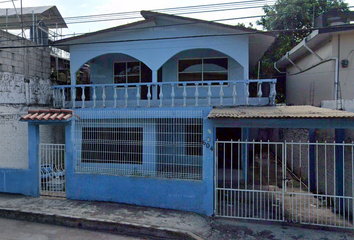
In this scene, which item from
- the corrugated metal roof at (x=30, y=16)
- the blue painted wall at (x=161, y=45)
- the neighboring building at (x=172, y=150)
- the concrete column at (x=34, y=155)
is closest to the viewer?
the neighboring building at (x=172, y=150)

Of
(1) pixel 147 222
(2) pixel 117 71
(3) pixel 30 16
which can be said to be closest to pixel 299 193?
(1) pixel 147 222

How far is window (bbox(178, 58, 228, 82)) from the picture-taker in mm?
9594

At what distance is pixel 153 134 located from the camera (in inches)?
248

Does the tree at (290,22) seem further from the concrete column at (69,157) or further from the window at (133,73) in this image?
the concrete column at (69,157)

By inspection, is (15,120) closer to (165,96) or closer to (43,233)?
(43,233)

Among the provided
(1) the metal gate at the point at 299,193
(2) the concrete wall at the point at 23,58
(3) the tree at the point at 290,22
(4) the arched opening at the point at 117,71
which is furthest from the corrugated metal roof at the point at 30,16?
(3) the tree at the point at 290,22

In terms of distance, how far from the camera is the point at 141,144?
636 centimetres

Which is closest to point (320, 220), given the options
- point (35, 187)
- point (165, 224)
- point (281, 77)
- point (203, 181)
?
point (203, 181)

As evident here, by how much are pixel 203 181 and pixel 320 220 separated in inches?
101

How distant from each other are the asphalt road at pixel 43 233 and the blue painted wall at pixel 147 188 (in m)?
1.18

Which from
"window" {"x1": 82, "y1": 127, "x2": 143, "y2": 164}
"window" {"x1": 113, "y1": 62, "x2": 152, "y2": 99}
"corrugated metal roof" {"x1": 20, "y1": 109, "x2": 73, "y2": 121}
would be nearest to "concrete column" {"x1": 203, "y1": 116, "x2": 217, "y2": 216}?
"window" {"x1": 82, "y1": 127, "x2": 143, "y2": 164}

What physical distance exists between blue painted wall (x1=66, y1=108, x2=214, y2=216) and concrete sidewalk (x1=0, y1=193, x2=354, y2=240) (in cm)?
17

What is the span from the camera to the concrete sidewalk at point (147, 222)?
4.95 meters

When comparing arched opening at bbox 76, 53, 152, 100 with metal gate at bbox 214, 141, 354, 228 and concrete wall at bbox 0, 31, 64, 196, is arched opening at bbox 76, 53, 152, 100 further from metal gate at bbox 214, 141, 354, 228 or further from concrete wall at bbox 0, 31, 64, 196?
metal gate at bbox 214, 141, 354, 228
